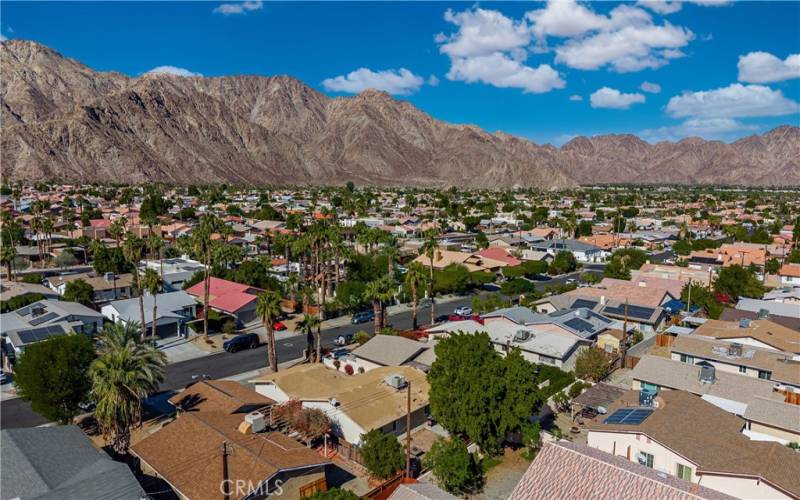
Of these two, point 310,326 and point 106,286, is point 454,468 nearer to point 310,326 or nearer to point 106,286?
point 310,326

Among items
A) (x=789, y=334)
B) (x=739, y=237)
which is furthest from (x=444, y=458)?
(x=739, y=237)

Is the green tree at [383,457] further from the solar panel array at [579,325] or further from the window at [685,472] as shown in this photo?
the solar panel array at [579,325]

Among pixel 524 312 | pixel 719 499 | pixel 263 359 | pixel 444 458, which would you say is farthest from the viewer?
pixel 524 312

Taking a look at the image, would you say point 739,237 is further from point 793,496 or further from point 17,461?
point 17,461

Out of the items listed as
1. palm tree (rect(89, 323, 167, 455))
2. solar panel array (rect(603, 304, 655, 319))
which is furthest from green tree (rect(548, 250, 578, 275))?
palm tree (rect(89, 323, 167, 455))

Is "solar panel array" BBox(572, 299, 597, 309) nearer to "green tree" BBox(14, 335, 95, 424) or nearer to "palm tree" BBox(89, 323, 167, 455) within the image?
"palm tree" BBox(89, 323, 167, 455)
